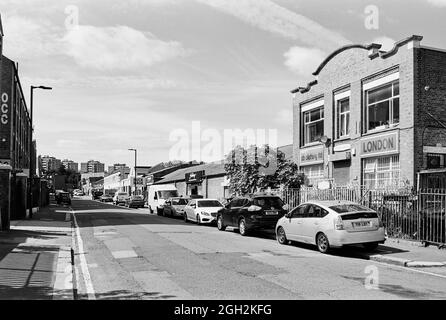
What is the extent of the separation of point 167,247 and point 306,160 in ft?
47.8

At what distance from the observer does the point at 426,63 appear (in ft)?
64.1

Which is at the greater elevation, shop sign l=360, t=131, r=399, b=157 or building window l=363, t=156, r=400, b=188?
shop sign l=360, t=131, r=399, b=157

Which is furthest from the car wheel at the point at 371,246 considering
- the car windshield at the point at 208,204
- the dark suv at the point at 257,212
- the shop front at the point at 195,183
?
the shop front at the point at 195,183

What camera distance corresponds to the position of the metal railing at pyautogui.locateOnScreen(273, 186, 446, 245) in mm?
14289

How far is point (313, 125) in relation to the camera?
90.9 ft

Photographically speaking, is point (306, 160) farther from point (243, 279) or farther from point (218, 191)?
point (243, 279)

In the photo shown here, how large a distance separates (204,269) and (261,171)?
16.9m

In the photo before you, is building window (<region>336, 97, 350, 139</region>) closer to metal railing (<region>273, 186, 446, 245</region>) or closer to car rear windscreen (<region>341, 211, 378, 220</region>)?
metal railing (<region>273, 186, 446, 245</region>)

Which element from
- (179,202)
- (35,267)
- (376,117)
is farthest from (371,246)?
(179,202)

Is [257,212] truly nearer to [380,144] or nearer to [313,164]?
[380,144]

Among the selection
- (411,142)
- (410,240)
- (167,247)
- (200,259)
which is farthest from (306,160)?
(200,259)

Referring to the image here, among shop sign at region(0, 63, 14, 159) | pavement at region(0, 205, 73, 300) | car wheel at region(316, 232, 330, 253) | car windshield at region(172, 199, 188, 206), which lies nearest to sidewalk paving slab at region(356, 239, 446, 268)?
car wheel at region(316, 232, 330, 253)

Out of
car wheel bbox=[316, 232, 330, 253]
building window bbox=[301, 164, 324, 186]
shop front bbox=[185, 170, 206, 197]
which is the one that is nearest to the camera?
car wheel bbox=[316, 232, 330, 253]

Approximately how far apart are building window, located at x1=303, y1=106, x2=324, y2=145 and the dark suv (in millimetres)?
8444
